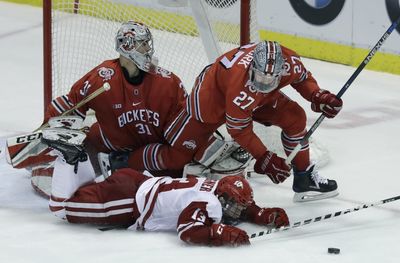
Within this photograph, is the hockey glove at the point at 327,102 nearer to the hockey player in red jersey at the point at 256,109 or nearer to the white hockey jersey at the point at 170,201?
the hockey player in red jersey at the point at 256,109

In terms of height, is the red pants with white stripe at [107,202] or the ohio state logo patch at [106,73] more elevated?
the ohio state logo patch at [106,73]

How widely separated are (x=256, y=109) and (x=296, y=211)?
47cm

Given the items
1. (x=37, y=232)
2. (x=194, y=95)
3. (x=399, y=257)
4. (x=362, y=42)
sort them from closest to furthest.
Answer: (x=399, y=257) → (x=37, y=232) → (x=194, y=95) → (x=362, y=42)

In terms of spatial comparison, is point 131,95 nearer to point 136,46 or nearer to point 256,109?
point 136,46

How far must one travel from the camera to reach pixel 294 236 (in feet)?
15.0

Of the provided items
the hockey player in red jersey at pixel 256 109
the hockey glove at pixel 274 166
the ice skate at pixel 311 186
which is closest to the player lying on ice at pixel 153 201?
the hockey glove at pixel 274 166

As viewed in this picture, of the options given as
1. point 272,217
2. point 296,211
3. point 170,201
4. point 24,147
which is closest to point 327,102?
point 296,211

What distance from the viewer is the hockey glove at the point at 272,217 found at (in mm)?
4637

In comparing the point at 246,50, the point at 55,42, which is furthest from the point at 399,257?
the point at 55,42

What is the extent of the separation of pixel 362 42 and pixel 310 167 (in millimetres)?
2377

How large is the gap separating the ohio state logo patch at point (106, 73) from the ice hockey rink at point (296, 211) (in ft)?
1.91

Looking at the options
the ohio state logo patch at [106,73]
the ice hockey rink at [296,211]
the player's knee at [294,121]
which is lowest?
the ice hockey rink at [296,211]

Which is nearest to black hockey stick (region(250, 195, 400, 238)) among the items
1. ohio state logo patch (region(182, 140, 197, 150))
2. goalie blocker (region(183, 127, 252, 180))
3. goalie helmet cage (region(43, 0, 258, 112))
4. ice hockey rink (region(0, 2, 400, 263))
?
ice hockey rink (region(0, 2, 400, 263))

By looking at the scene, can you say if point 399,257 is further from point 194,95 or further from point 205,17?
point 205,17
